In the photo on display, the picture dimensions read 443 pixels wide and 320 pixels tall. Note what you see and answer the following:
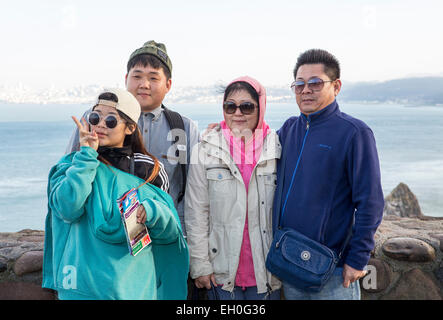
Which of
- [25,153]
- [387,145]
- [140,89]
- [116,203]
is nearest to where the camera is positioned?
[116,203]

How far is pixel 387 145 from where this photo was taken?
201ft

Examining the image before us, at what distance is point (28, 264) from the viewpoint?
2.84 m

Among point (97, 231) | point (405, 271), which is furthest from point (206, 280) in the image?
point (405, 271)

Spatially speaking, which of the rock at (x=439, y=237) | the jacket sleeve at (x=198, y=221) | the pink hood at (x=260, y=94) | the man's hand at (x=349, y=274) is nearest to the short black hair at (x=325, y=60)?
the pink hood at (x=260, y=94)

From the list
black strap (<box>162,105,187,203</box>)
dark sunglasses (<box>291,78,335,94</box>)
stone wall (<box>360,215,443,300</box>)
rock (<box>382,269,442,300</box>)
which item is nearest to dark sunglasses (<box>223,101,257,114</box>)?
dark sunglasses (<box>291,78,335,94</box>)

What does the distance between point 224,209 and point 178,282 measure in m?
0.55

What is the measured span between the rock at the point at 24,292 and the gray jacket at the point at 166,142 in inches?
44.7

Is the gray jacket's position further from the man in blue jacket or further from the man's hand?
the man's hand

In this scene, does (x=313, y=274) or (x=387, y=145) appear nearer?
(x=313, y=274)

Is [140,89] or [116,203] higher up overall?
[140,89]

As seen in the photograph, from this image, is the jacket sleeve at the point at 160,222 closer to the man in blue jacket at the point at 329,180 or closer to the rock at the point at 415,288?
the man in blue jacket at the point at 329,180

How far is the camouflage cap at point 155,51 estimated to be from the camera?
2.98 metres
